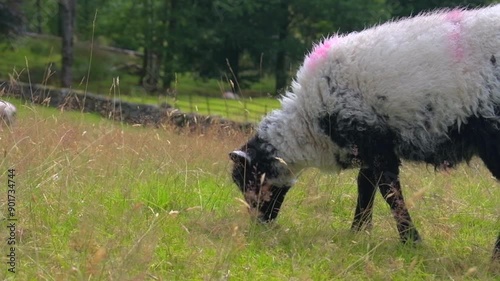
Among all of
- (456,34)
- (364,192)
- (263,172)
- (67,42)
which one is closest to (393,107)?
(456,34)

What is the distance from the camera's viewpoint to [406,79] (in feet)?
17.3

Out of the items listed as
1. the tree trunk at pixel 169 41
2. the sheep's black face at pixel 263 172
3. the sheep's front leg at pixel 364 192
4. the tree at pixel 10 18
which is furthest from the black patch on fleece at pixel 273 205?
the tree trunk at pixel 169 41

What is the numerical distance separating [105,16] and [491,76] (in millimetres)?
26302

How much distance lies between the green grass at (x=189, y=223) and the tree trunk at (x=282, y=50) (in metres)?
20.8

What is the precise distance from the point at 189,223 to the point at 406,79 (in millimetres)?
1834

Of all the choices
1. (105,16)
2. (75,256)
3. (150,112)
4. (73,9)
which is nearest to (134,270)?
(75,256)

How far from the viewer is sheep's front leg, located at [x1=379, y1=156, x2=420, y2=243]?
5219mm

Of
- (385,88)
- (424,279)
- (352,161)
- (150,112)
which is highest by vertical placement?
(385,88)

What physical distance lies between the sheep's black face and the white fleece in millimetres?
108

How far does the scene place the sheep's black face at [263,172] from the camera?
5.77m

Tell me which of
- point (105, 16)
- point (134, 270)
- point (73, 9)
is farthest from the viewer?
point (105, 16)

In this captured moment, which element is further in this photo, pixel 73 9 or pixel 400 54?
pixel 73 9

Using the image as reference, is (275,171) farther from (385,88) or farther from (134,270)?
(134,270)

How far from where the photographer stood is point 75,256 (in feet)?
13.4
